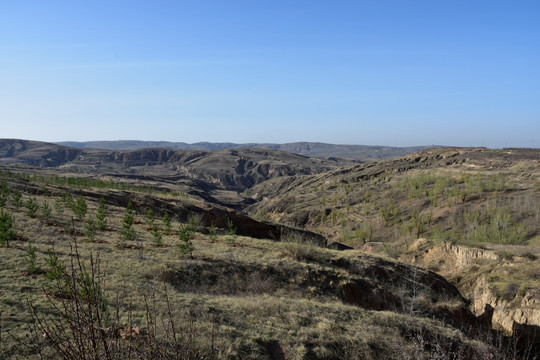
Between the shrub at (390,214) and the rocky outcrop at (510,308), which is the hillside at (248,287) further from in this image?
the shrub at (390,214)

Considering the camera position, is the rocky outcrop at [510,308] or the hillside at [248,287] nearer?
the hillside at [248,287]

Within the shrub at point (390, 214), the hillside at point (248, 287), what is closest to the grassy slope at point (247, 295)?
the hillside at point (248, 287)

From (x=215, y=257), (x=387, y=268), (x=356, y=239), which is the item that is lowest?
(x=356, y=239)

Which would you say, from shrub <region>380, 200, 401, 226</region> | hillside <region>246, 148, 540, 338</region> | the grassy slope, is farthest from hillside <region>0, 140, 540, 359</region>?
shrub <region>380, 200, 401, 226</region>

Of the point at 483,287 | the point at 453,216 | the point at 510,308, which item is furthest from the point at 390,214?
the point at 510,308

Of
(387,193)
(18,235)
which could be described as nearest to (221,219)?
(18,235)

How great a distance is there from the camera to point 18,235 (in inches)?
655

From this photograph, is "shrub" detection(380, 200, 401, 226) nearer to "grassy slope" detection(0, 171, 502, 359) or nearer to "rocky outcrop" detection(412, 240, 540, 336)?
"rocky outcrop" detection(412, 240, 540, 336)

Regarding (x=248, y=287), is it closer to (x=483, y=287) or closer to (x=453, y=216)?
(x=483, y=287)

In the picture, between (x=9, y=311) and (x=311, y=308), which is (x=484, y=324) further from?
(x=9, y=311)

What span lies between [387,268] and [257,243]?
Result: 30.0ft

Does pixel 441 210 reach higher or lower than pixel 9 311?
lower

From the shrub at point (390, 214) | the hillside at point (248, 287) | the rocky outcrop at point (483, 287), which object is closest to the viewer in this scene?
the hillside at point (248, 287)

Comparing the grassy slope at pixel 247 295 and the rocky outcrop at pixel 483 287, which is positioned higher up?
the grassy slope at pixel 247 295
